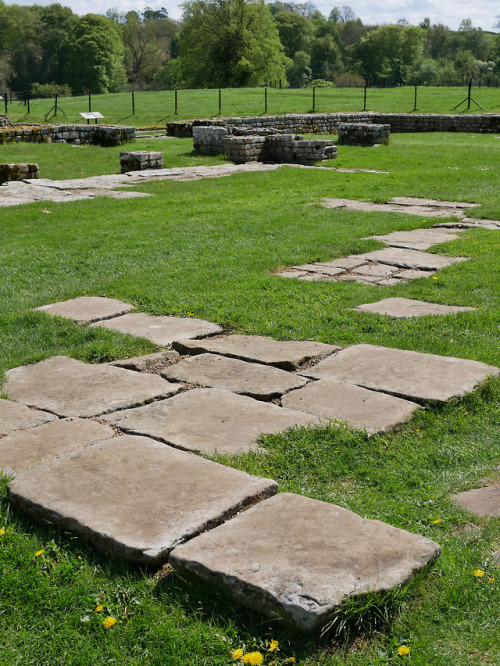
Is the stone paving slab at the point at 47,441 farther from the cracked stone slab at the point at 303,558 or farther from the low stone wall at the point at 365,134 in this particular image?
the low stone wall at the point at 365,134

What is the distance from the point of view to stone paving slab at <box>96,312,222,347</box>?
4.98 m

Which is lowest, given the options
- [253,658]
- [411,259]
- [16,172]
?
[253,658]

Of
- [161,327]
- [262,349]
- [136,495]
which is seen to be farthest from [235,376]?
[136,495]

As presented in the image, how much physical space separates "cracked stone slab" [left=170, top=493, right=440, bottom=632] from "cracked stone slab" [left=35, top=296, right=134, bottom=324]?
3.16 metres

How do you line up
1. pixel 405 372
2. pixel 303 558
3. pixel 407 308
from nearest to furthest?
pixel 303 558
pixel 405 372
pixel 407 308

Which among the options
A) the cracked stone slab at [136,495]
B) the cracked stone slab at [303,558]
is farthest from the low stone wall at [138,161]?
the cracked stone slab at [303,558]

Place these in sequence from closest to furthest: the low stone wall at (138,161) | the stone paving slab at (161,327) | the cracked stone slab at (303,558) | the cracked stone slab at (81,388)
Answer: the cracked stone slab at (303,558), the cracked stone slab at (81,388), the stone paving slab at (161,327), the low stone wall at (138,161)

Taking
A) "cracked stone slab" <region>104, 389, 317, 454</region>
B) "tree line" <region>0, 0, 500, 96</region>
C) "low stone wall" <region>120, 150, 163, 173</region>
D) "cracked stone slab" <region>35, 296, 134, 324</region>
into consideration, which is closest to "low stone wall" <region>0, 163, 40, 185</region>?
"low stone wall" <region>120, 150, 163, 173</region>

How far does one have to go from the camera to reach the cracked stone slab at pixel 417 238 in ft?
26.0

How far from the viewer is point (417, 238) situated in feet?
27.3

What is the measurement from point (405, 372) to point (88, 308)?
2744 millimetres

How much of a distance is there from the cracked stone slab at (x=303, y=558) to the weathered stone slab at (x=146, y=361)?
6.52ft

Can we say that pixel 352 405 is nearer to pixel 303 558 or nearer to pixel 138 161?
pixel 303 558

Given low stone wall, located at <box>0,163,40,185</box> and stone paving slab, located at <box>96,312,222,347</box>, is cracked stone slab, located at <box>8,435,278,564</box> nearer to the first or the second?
stone paving slab, located at <box>96,312,222,347</box>
